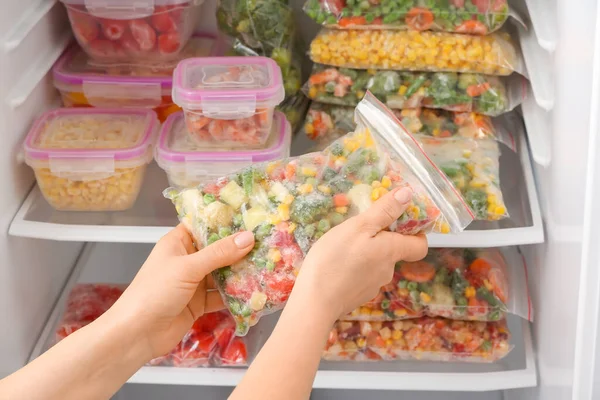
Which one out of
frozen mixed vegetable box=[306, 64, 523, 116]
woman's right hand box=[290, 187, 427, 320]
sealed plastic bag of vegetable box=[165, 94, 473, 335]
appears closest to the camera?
woman's right hand box=[290, 187, 427, 320]

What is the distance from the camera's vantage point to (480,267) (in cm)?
161

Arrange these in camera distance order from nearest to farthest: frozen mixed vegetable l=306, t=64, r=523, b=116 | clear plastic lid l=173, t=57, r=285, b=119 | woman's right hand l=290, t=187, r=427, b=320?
woman's right hand l=290, t=187, r=427, b=320 → clear plastic lid l=173, t=57, r=285, b=119 → frozen mixed vegetable l=306, t=64, r=523, b=116

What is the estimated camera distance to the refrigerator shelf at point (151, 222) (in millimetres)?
1429

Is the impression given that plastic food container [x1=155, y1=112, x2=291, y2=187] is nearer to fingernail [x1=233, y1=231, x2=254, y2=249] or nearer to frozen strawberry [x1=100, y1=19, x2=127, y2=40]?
frozen strawberry [x1=100, y1=19, x2=127, y2=40]

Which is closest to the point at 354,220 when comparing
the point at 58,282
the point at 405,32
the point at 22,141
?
the point at 405,32

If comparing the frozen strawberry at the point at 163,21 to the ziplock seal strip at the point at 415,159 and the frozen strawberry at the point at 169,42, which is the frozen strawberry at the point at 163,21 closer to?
the frozen strawberry at the point at 169,42

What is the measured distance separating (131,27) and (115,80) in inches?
4.7

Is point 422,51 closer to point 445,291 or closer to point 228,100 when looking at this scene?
point 228,100

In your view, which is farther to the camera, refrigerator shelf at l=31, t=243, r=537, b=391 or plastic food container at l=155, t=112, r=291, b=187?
refrigerator shelf at l=31, t=243, r=537, b=391

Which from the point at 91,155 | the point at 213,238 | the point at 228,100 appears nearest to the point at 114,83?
the point at 91,155

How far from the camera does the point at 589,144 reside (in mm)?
1074

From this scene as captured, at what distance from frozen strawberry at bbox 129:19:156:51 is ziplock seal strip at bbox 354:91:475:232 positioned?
55 cm

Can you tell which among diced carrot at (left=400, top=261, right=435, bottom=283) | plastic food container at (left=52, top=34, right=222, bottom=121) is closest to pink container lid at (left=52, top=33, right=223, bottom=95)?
plastic food container at (left=52, top=34, right=222, bottom=121)

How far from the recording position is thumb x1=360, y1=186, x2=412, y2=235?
106 centimetres
